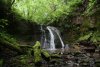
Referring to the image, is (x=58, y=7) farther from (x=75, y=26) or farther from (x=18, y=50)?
(x=18, y=50)

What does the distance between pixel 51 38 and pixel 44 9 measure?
5058 mm

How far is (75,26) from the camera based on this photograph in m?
19.9

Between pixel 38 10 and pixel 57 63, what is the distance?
43.8 feet

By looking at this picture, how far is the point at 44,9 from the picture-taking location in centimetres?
2345

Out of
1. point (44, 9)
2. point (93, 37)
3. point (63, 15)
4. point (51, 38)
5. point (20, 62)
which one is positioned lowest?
point (20, 62)

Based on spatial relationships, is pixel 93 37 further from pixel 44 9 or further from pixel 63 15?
pixel 44 9

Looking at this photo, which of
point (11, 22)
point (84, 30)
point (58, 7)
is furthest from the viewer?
point (58, 7)

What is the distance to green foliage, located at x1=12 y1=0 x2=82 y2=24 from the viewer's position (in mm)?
20519

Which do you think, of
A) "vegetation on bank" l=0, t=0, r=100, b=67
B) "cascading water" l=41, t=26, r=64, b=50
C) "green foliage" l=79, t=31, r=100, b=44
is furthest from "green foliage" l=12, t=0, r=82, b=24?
"green foliage" l=79, t=31, r=100, b=44

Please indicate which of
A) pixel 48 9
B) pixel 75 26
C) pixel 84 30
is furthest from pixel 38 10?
pixel 84 30

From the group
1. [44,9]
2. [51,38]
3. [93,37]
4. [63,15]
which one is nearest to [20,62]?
[93,37]

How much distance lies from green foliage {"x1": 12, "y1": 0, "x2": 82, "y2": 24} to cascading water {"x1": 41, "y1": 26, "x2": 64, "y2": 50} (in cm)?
214

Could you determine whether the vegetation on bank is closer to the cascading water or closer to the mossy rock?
the cascading water

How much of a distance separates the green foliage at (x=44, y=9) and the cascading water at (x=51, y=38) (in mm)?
2142
